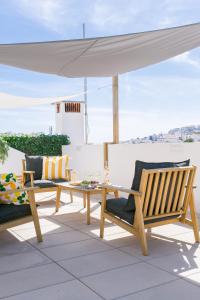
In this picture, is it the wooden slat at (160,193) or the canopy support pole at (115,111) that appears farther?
the canopy support pole at (115,111)

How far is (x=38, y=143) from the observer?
30.1ft

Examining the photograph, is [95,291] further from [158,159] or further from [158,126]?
[158,126]

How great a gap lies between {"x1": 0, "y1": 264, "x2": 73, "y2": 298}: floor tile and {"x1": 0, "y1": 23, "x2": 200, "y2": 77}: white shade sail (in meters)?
2.27

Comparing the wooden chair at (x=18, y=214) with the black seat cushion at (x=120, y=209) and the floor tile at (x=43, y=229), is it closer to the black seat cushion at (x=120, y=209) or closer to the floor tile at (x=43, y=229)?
the floor tile at (x=43, y=229)

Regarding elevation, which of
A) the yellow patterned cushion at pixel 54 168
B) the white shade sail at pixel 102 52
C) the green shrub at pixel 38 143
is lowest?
the yellow patterned cushion at pixel 54 168

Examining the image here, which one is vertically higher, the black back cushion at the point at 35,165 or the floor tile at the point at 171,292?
the black back cushion at the point at 35,165

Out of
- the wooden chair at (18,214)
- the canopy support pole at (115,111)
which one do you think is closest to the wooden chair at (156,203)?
the wooden chair at (18,214)

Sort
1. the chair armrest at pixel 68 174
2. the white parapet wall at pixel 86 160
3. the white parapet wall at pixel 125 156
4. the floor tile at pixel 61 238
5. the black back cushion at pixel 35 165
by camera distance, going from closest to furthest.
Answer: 1. the floor tile at pixel 61 238
2. the white parapet wall at pixel 125 156
3. the chair armrest at pixel 68 174
4. the black back cushion at pixel 35 165
5. the white parapet wall at pixel 86 160

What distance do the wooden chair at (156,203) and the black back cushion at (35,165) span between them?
10.6 feet

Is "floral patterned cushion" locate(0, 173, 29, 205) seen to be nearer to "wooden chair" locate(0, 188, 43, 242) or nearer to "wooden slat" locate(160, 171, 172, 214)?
"wooden chair" locate(0, 188, 43, 242)

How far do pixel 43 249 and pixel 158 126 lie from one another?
492cm

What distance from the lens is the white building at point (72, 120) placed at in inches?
391

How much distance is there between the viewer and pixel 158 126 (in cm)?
783

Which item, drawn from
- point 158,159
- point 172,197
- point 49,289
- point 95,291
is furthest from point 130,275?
point 158,159
